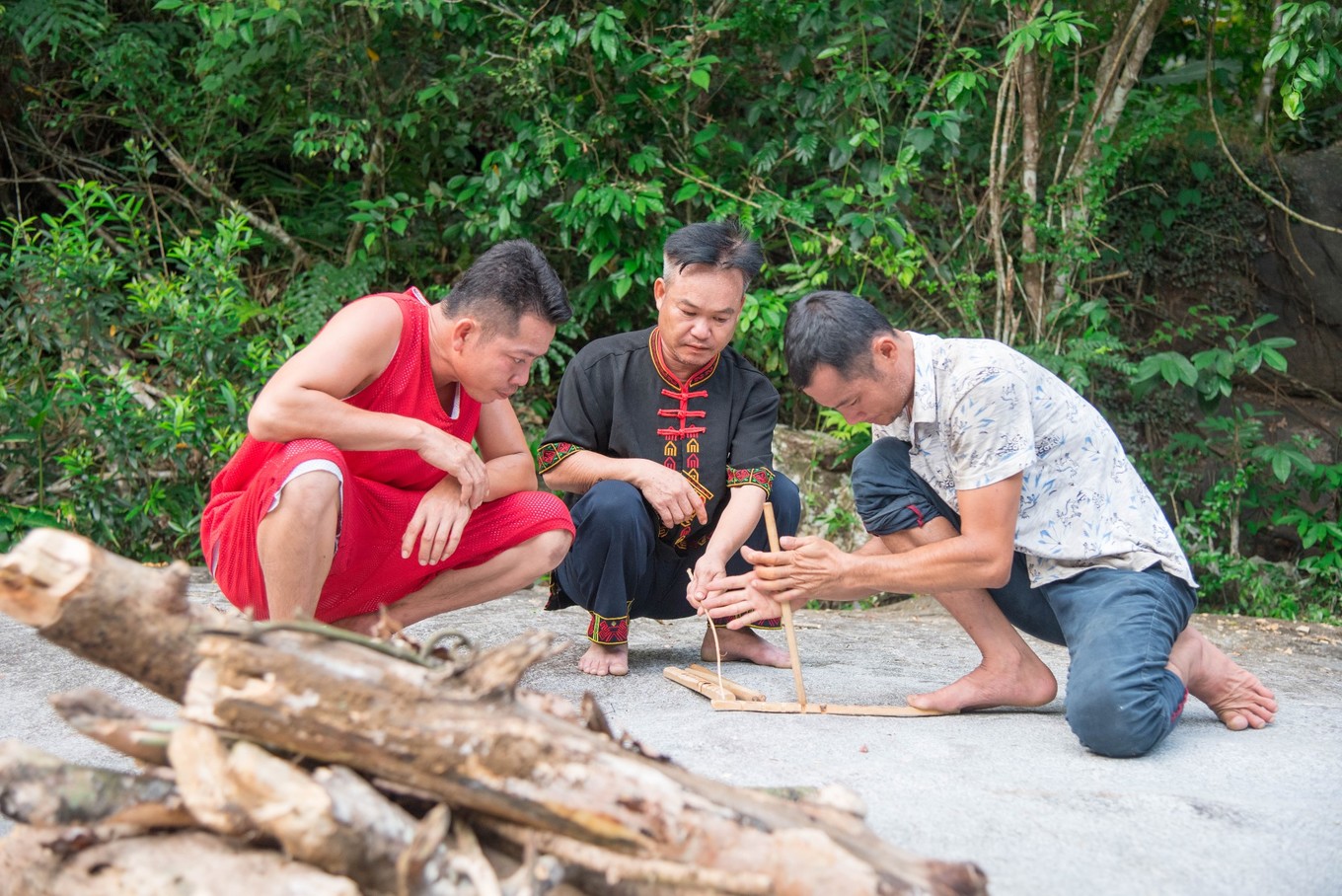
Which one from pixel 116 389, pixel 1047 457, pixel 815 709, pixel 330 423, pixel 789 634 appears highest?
pixel 1047 457

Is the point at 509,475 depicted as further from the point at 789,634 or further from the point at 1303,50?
the point at 1303,50

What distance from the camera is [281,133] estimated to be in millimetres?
6293

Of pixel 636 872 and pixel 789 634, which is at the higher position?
pixel 636 872

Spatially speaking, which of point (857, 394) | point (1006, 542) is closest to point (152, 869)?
point (857, 394)

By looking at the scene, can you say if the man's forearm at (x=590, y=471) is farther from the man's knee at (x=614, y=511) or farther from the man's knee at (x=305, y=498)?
the man's knee at (x=305, y=498)

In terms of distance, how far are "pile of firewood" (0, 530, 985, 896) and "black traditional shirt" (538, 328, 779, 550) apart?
6.23 ft

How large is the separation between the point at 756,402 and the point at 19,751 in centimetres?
243

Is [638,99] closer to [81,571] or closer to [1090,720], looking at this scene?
[1090,720]

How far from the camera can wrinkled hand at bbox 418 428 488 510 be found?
295 centimetres

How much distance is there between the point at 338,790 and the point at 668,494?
1.89m

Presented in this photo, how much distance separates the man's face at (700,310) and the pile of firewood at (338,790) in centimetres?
188

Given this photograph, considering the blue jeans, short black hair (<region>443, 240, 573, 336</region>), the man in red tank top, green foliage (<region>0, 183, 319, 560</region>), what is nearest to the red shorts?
the man in red tank top

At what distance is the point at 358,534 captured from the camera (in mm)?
3041

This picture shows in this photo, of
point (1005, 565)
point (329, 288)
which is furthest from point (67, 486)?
point (1005, 565)
